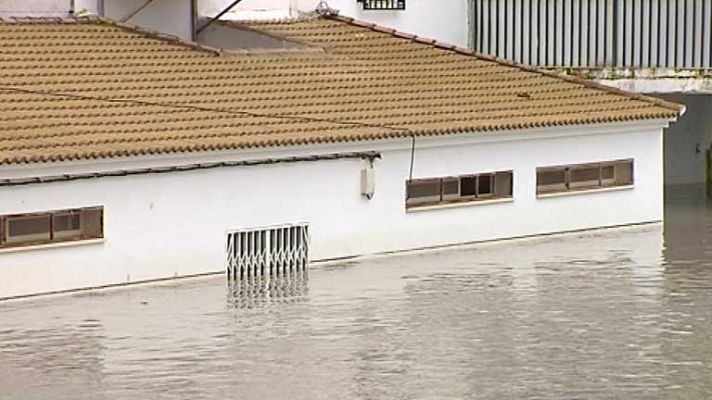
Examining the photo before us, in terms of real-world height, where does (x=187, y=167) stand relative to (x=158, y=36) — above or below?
below

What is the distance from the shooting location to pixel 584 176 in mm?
33281

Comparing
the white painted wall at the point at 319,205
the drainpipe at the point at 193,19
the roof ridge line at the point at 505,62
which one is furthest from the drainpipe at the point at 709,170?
the drainpipe at the point at 193,19

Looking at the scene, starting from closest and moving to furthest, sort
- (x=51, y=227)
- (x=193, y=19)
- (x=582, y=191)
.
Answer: (x=51, y=227) → (x=582, y=191) → (x=193, y=19)

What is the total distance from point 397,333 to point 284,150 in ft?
17.8

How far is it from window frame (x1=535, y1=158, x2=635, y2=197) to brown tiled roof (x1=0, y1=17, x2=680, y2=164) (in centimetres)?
76

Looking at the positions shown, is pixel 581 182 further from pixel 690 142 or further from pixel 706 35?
pixel 690 142

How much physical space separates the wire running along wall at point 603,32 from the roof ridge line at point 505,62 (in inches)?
24.7

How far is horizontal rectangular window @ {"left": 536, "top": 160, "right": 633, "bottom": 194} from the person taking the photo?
107 ft

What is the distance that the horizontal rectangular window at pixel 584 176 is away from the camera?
32656mm

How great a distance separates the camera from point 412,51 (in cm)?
3484

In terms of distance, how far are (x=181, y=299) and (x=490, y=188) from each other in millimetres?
7392

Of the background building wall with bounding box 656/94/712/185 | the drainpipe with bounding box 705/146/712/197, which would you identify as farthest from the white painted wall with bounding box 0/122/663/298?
the drainpipe with bounding box 705/146/712/197

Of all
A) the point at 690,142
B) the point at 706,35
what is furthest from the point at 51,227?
the point at 690,142

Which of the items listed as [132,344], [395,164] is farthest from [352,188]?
[132,344]
